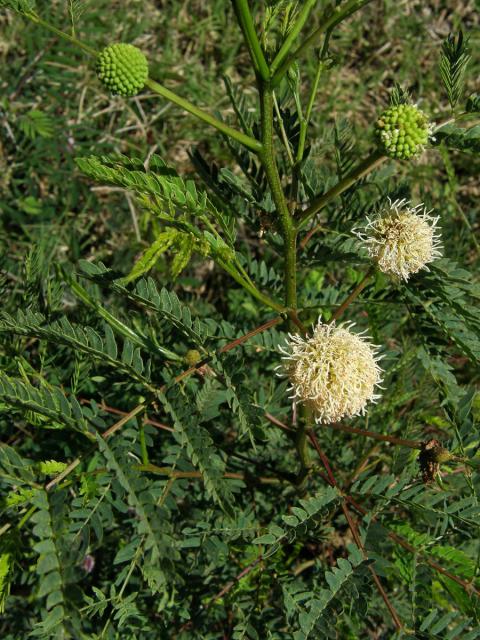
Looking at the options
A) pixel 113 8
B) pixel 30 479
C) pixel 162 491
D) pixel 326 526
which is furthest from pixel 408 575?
pixel 113 8

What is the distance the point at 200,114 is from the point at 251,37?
225 mm

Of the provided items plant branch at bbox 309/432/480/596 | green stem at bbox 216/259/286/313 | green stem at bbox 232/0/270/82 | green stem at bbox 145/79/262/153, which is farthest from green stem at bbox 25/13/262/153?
plant branch at bbox 309/432/480/596

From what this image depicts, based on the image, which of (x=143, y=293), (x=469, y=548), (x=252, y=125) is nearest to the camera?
(x=143, y=293)

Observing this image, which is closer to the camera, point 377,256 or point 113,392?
point 377,256

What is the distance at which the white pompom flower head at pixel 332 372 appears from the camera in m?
1.86

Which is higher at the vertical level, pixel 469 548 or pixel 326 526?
pixel 469 548

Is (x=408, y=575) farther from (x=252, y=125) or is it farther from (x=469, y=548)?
(x=252, y=125)

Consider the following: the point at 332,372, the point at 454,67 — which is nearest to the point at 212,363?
the point at 332,372

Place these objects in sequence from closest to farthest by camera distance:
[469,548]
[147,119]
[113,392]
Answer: [113,392]
[469,548]
[147,119]

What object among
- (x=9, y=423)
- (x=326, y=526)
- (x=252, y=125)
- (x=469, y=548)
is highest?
(x=252, y=125)

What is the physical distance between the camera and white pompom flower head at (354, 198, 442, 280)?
6.25 ft

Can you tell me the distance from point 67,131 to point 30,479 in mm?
2570

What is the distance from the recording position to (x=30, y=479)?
161 cm

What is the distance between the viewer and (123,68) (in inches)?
60.0
